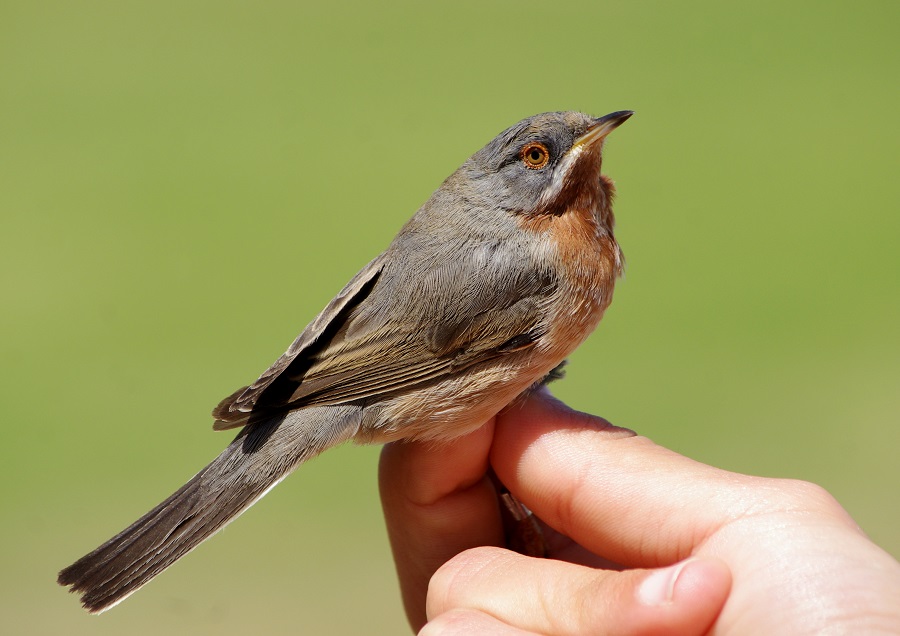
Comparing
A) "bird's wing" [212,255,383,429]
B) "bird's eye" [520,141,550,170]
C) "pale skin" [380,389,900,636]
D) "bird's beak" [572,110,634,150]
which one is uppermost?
"bird's eye" [520,141,550,170]

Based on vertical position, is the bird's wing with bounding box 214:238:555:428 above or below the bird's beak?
below

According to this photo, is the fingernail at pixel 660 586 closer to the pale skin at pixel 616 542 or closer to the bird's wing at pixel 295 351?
the pale skin at pixel 616 542

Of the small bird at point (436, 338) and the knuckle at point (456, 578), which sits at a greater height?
the small bird at point (436, 338)

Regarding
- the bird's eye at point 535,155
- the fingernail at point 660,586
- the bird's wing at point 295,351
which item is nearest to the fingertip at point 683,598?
the fingernail at point 660,586

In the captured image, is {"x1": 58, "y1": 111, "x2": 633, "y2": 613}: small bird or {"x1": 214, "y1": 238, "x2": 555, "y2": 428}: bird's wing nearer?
{"x1": 58, "y1": 111, "x2": 633, "y2": 613}: small bird

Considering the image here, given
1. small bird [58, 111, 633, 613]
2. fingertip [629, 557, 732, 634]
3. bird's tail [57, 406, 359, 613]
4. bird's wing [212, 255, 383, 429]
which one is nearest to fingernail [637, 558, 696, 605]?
fingertip [629, 557, 732, 634]

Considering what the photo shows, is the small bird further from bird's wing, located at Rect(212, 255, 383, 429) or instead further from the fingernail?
the fingernail

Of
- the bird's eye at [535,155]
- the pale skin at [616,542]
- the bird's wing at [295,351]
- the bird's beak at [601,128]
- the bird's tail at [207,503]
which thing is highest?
the bird's eye at [535,155]
